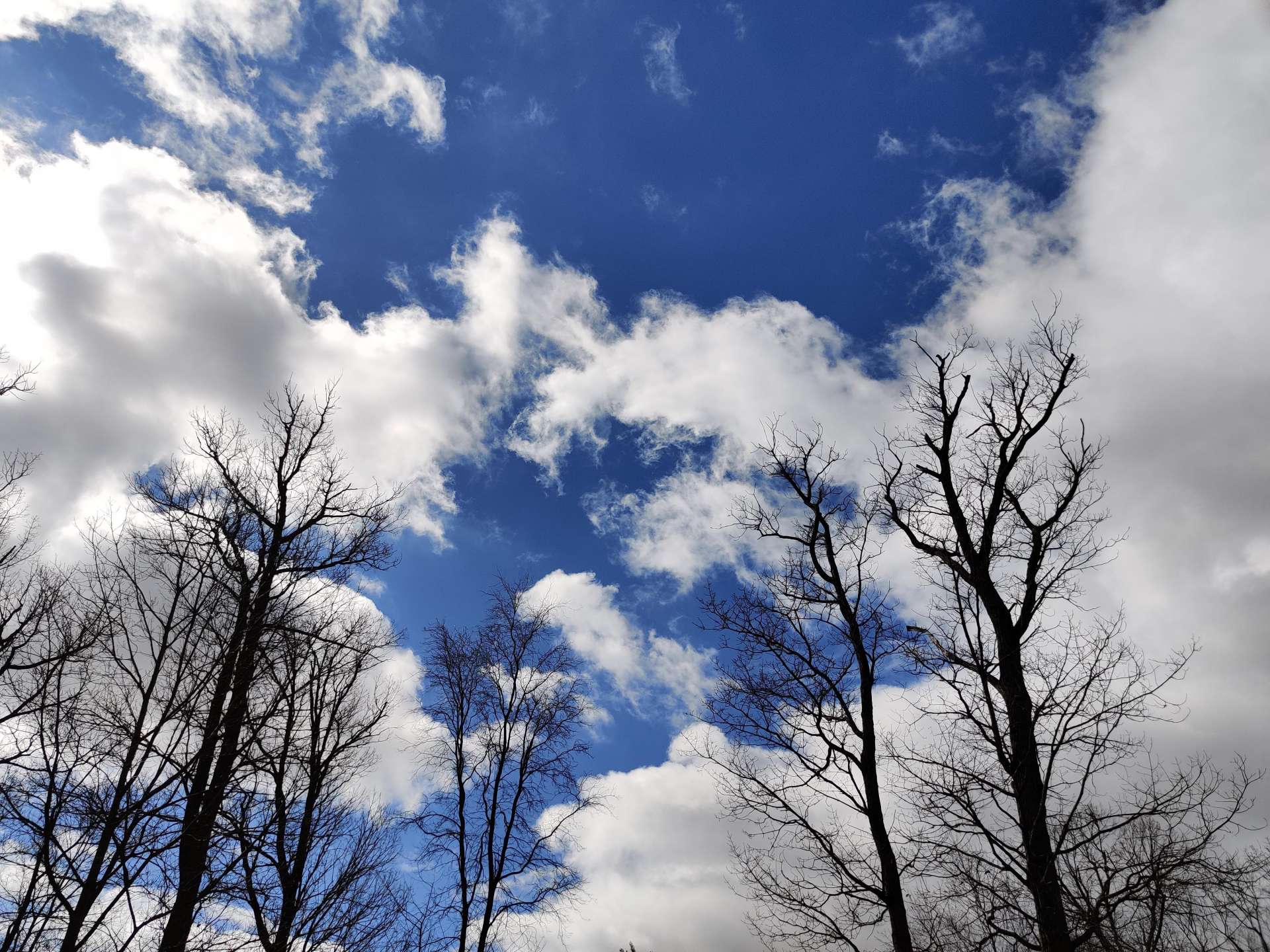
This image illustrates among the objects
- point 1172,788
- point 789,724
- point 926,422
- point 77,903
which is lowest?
point 77,903

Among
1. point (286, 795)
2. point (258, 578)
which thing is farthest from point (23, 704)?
point (286, 795)

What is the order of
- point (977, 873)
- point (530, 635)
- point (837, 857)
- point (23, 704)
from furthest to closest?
point (530, 635) < point (837, 857) < point (977, 873) < point (23, 704)

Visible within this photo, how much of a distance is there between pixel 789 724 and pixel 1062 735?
12.5ft

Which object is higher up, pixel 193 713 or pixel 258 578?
pixel 258 578

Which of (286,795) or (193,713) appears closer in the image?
(193,713)

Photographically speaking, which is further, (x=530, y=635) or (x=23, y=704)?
(x=530, y=635)

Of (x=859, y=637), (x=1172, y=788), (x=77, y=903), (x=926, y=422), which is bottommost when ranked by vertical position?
(x=77, y=903)

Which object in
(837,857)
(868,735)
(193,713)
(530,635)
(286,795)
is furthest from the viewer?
(530,635)

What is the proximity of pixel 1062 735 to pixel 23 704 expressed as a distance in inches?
393

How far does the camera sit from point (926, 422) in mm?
10656

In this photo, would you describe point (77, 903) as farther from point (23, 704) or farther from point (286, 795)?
point (286, 795)

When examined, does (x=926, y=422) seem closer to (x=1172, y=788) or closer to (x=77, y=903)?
(x=1172, y=788)

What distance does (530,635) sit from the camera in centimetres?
1805

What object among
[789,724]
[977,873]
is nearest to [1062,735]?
[977,873]
